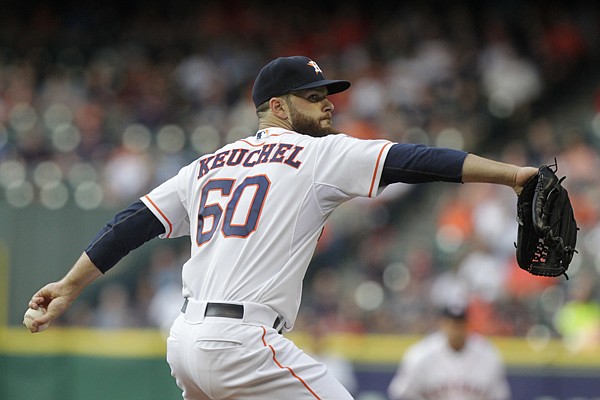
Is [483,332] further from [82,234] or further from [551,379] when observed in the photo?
[82,234]

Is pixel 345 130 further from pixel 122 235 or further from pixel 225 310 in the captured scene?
pixel 225 310

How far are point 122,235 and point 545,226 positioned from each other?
1671 mm

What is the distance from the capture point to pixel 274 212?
407 cm

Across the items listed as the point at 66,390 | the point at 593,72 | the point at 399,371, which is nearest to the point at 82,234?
the point at 66,390

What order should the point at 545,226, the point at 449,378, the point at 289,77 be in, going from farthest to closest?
the point at 449,378
the point at 289,77
the point at 545,226

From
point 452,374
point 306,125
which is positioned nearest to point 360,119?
point 452,374

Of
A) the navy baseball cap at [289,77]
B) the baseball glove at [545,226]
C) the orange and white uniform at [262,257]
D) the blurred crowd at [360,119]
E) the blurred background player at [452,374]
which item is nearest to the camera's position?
the baseball glove at [545,226]

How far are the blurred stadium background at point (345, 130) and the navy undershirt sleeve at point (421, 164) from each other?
5.42 metres

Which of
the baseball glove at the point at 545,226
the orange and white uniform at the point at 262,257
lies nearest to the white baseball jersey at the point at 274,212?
the orange and white uniform at the point at 262,257

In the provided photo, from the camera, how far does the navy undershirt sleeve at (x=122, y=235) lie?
4.40 metres

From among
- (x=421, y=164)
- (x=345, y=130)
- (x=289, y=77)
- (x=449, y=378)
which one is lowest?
(x=449, y=378)

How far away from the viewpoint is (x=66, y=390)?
10.2 meters

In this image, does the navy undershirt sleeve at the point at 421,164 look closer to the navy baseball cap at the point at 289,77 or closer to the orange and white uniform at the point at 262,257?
the orange and white uniform at the point at 262,257

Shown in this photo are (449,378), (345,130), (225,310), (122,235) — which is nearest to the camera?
(225,310)
